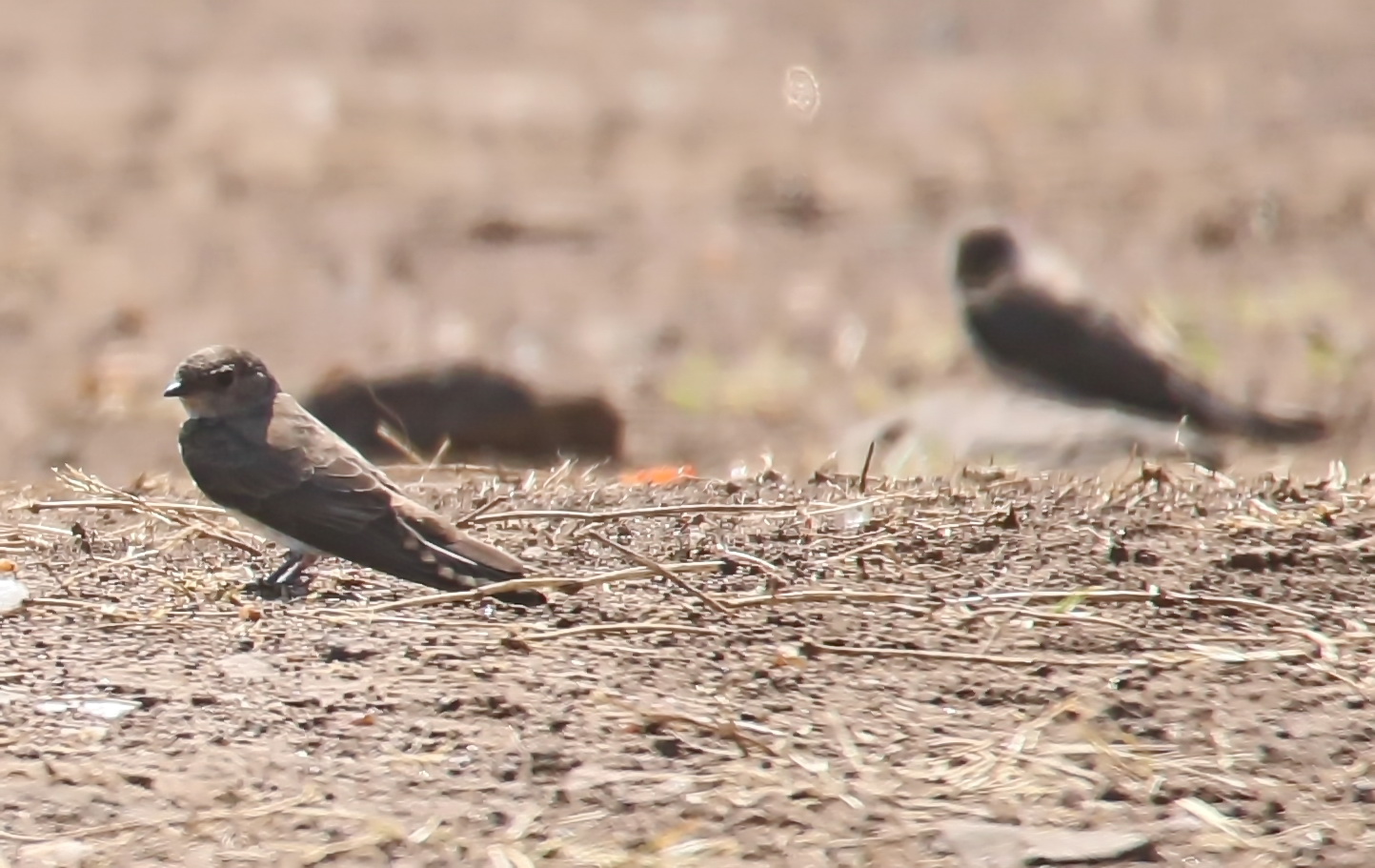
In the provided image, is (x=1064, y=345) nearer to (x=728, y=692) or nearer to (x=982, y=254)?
(x=982, y=254)

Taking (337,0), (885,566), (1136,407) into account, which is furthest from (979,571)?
(337,0)

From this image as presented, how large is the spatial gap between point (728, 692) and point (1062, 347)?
810cm

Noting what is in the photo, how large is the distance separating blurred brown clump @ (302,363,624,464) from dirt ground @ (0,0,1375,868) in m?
0.41

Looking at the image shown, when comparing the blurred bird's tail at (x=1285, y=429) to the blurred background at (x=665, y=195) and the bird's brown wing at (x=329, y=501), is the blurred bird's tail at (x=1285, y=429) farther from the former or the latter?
the bird's brown wing at (x=329, y=501)

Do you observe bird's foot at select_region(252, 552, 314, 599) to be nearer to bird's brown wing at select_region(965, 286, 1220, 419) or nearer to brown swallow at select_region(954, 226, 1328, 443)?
brown swallow at select_region(954, 226, 1328, 443)

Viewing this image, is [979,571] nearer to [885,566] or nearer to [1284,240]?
[885,566]

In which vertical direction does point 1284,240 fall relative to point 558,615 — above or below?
above

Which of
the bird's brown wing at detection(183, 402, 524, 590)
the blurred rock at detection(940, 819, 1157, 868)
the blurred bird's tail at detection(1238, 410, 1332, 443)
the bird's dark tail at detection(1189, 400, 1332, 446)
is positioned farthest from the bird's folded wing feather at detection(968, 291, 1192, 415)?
the blurred rock at detection(940, 819, 1157, 868)

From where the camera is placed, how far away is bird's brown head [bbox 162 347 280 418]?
6285mm

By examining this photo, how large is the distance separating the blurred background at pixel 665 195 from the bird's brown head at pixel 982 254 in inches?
20.3

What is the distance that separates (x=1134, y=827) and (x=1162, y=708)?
51 cm

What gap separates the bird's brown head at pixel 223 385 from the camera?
6285 millimetres

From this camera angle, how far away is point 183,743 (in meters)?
4.73

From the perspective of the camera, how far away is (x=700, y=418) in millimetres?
11672
